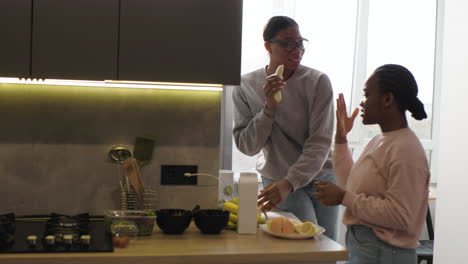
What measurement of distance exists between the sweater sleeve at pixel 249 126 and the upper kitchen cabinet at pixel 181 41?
0.39m

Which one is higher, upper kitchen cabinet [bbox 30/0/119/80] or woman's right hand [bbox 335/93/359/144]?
upper kitchen cabinet [bbox 30/0/119/80]

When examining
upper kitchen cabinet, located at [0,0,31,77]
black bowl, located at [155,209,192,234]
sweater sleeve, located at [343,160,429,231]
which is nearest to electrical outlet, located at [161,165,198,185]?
black bowl, located at [155,209,192,234]

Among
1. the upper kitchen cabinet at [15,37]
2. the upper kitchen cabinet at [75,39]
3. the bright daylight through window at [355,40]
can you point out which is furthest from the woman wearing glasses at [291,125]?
the bright daylight through window at [355,40]

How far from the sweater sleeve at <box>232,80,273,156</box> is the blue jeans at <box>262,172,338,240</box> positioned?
0.25m

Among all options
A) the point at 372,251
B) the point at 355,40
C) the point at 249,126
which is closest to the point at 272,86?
the point at 249,126

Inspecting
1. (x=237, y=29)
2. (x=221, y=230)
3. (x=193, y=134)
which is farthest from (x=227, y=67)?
(x=221, y=230)

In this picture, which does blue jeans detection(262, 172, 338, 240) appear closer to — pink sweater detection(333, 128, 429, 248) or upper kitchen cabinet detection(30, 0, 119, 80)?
pink sweater detection(333, 128, 429, 248)

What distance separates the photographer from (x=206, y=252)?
1832 mm

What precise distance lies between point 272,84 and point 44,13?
0.91 m

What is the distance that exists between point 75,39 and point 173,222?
0.75 m

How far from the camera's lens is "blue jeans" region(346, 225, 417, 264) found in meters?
1.97

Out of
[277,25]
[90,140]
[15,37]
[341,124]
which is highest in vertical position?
[277,25]

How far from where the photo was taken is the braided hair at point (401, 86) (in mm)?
2064

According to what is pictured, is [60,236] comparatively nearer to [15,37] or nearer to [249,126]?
[15,37]
